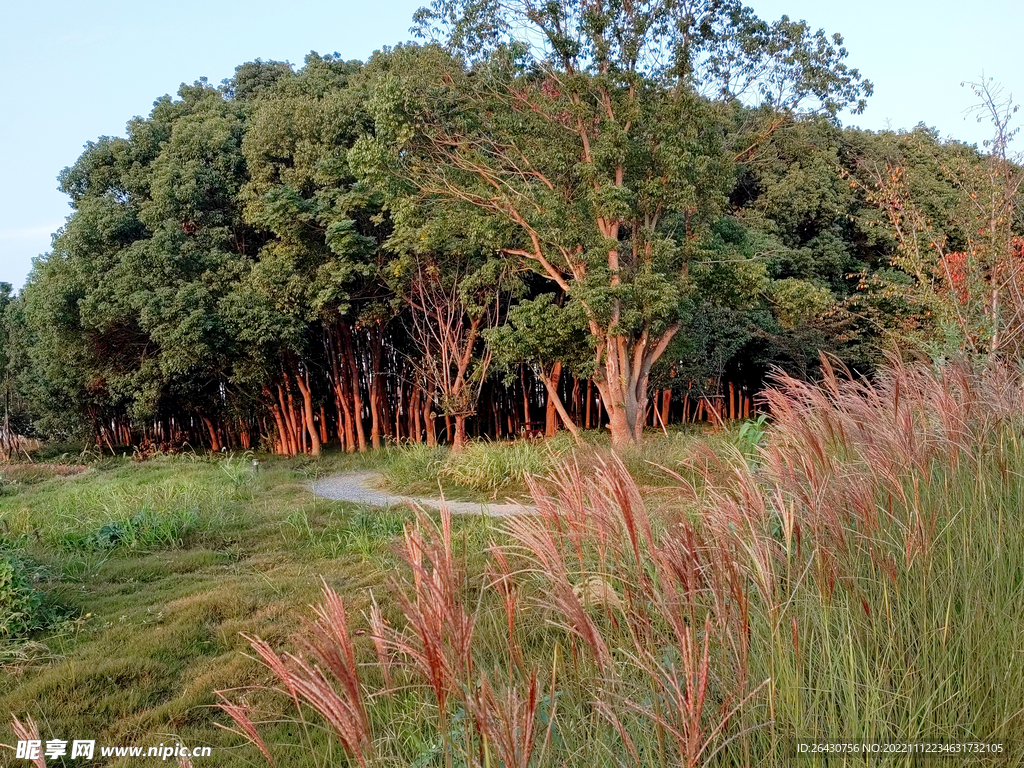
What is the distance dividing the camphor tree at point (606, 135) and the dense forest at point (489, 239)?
51mm

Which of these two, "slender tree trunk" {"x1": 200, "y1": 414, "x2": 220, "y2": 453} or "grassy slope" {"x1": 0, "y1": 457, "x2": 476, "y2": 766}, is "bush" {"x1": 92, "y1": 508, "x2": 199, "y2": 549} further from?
"slender tree trunk" {"x1": 200, "y1": 414, "x2": 220, "y2": 453}

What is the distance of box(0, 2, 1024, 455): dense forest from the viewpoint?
1135 cm

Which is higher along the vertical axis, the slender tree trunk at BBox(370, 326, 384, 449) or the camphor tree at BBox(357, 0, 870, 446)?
the camphor tree at BBox(357, 0, 870, 446)

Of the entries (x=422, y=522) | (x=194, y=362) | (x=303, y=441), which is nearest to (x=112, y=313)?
(x=194, y=362)

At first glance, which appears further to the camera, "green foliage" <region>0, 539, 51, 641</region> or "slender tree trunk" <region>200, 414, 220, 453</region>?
"slender tree trunk" <region>200, 414, 220, 453</region>

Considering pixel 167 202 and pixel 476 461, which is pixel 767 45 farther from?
pixel 167 202

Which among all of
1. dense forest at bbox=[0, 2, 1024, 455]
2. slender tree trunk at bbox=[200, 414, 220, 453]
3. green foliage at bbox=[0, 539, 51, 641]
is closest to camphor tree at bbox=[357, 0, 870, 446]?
dense forest at bbox=[0, 2, 1024, 455]

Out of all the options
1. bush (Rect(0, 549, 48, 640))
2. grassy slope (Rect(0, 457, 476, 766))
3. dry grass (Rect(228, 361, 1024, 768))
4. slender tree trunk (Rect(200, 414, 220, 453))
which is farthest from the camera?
slender tree trunk (Rect(200, 414, 220, 453))

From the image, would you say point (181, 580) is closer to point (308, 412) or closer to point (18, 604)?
point (18, 604)

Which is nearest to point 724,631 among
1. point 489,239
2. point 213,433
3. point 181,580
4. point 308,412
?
point 181,580

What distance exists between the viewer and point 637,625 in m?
2.09

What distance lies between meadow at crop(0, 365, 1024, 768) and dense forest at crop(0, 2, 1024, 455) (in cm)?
344

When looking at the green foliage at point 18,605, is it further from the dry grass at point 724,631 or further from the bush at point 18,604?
the dry grass at point 724,631

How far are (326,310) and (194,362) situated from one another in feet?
9.21
